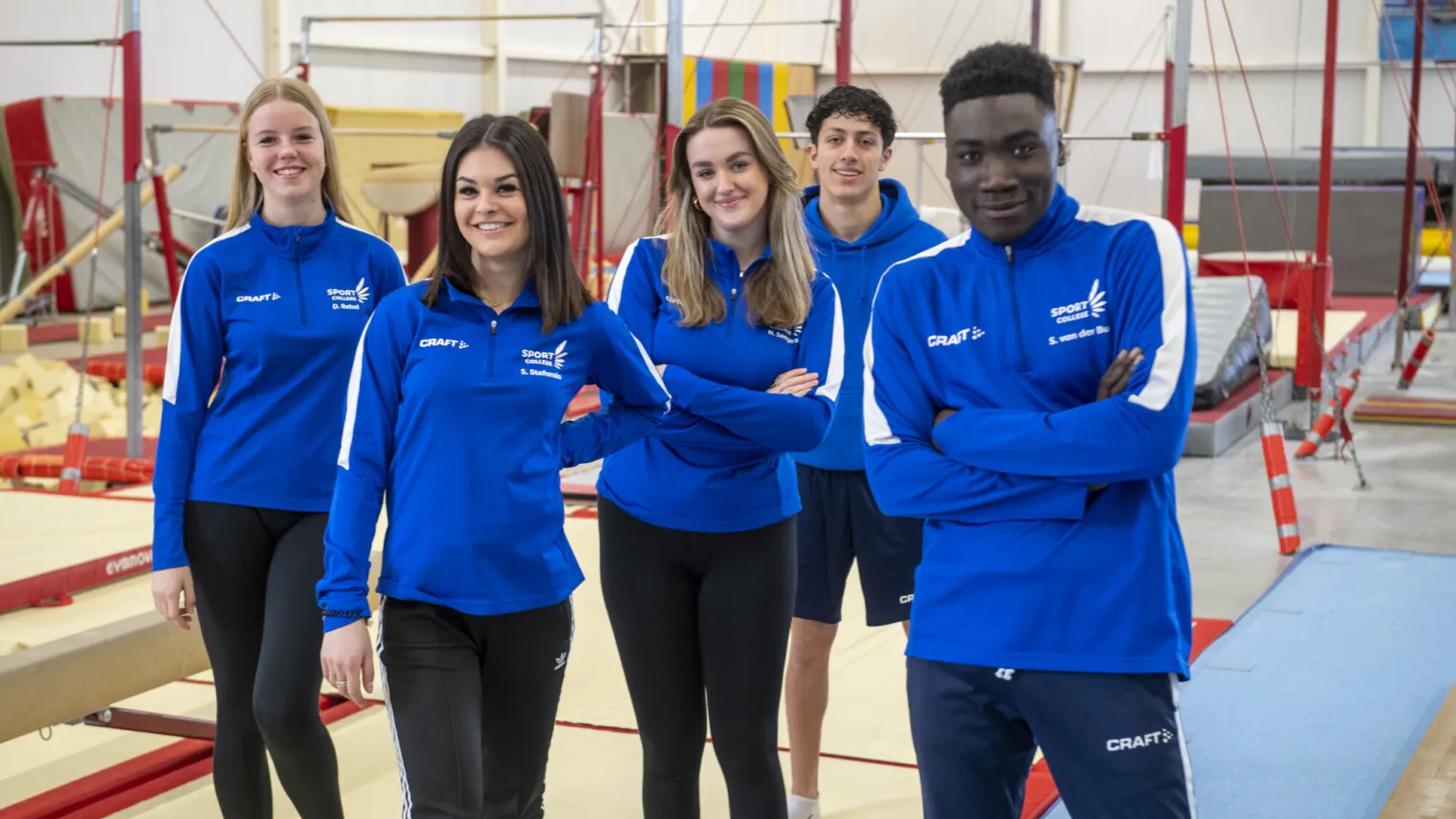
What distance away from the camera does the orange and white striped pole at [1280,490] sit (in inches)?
227

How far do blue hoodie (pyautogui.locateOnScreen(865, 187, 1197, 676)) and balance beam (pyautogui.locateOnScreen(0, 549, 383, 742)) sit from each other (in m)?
1.45

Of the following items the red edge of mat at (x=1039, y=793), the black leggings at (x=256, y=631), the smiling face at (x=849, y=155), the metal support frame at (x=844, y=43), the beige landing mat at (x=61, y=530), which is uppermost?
the metal support frame at (x=844, y=43)

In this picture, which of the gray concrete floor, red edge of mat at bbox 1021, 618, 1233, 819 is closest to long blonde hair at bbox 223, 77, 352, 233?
red edge of mat at bbox 1021, 618, 1233, 819

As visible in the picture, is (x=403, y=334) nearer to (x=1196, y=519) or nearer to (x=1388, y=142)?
(x=1196, y=519)

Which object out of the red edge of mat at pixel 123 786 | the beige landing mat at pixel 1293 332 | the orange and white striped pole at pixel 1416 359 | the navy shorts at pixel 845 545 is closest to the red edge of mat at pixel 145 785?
A: the red edge of mat at pixel 123 786

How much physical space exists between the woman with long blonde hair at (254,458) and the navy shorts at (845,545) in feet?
3.23

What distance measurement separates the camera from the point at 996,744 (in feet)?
6.28

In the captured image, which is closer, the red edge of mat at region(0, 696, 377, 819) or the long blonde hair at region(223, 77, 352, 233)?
the long blonde hair at region(223, 77, 352, 233)

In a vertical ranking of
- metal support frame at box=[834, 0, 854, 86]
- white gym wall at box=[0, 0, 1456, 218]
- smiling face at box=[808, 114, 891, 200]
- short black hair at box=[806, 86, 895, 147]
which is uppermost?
white gym wall at box=[0, 0, 1456, 218]

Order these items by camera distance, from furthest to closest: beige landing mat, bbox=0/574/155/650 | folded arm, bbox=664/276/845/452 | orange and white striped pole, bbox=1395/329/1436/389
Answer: orange and white striped pole, bbox=1395/329/1436/389, beige landing mat, bbox=0/574/155/650, folded arm, bbox=664/276/845/452

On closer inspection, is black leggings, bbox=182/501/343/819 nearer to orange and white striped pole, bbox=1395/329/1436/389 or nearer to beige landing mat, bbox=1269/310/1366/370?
beige landing mat, bbox=1269/310/1366/370

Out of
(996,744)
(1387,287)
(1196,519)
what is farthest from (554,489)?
(1387,287)

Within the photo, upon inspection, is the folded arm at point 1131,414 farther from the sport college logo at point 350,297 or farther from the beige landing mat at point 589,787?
the beige landing mat at point 589,787

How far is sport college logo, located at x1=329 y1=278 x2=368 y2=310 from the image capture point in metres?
2.66
